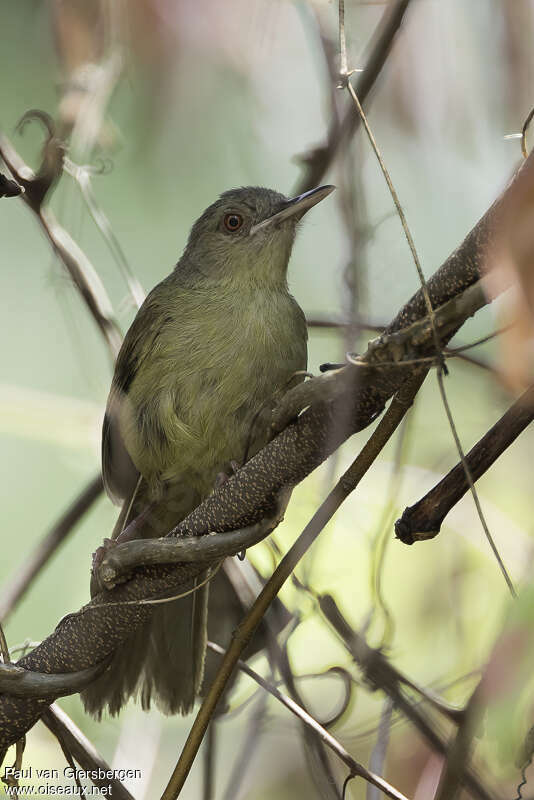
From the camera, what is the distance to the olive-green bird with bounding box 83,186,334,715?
3338mm

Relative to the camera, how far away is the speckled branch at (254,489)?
171cm

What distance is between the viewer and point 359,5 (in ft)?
8.46

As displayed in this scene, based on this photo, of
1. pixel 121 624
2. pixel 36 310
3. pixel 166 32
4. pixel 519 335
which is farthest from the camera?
pixel 36 310

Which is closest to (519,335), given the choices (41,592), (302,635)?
(302,635)

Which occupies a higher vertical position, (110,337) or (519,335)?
(110,337)

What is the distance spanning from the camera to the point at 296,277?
3.65 m

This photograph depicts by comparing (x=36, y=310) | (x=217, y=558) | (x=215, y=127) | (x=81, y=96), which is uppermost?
(x=81, y=96)

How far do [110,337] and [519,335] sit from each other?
2717 mm

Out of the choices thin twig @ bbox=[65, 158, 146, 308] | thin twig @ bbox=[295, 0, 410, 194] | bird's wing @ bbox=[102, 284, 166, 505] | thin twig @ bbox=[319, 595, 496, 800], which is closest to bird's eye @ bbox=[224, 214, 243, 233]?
bird's wing @ bbox=[102, 284, 166, 505]

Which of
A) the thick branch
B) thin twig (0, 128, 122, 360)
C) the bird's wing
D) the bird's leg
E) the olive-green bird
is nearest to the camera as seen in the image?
the thick branch

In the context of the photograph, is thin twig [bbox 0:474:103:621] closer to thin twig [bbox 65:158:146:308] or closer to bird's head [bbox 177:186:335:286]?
thin twig [bbox 65:158:146:308]

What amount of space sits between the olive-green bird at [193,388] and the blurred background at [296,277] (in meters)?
0.14

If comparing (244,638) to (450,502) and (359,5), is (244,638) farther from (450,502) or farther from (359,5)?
(359,5)

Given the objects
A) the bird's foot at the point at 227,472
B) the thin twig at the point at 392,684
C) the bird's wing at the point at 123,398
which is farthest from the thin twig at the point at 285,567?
the bird's wing at the point at 123,398
